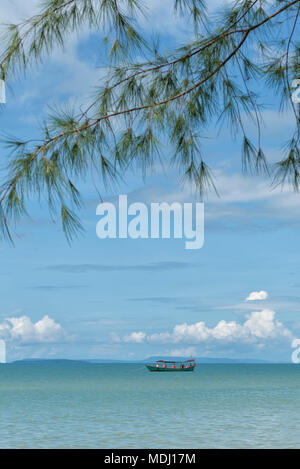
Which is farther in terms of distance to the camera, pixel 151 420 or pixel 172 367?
pixel 172 367

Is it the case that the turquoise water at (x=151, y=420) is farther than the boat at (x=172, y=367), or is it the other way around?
the boat at (x=172, y=367)

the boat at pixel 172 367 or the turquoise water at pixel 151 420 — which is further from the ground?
the boat at pixel 172 367

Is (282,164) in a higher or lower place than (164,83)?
lower

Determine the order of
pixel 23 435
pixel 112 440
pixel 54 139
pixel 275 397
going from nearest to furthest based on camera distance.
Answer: pixel 54 139 → pixel 112 440 → pixel 23 435 → pixel 275 397

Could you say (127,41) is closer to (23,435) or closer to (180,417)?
(23,435)

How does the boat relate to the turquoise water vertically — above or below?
above

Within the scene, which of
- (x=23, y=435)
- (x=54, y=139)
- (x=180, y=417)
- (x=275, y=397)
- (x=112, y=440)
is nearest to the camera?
(x=54, y=139)

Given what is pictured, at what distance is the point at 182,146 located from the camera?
2.75 m

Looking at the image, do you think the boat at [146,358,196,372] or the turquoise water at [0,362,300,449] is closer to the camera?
the turquoise water at [0,362,300,449]

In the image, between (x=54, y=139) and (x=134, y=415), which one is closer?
(x=54, y=139)

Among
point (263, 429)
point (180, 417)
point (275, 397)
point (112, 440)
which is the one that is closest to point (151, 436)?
point (112, 440)

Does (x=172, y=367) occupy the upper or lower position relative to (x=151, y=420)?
upper

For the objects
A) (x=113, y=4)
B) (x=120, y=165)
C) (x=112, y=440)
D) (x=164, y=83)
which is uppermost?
(x=113, y=4)

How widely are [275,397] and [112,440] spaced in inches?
545
